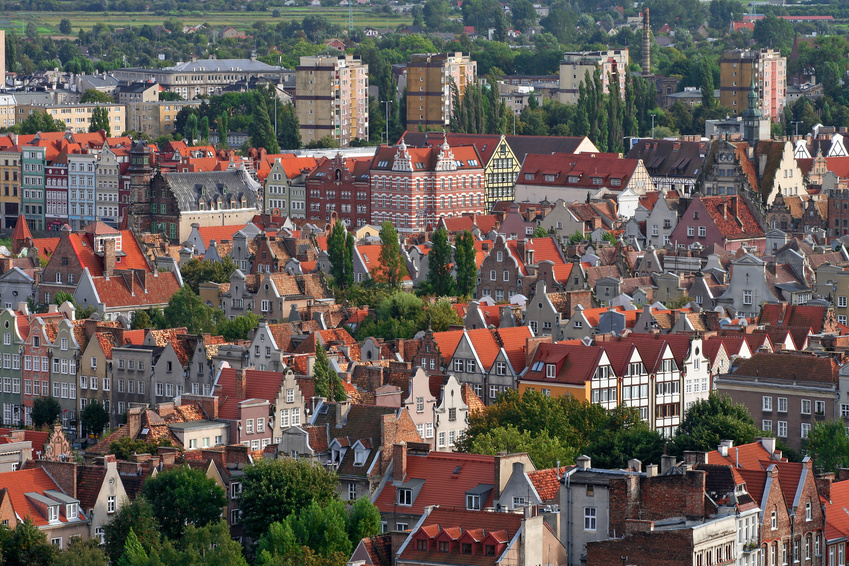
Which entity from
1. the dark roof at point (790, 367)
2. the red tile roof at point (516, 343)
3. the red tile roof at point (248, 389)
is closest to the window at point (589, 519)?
the red tile roof at point (248, 389)

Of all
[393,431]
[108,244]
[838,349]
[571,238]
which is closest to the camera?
[393,431]

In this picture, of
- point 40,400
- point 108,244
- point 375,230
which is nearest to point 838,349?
point 40,400

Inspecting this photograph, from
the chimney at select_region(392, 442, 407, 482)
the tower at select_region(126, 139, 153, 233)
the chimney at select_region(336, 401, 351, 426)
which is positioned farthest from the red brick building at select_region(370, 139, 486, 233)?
the chimney at select_region(392, 442, 407, 482)

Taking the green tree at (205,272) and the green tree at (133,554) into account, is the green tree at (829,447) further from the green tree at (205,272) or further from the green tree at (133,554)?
the green tree at (205,272)

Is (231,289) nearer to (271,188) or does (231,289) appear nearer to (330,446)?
(330,446)

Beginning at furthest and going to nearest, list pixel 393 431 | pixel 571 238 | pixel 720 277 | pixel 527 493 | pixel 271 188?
pixel 271 188
pixel 571 238
pixel 720 277
pixel 393 431
pixel 527 493

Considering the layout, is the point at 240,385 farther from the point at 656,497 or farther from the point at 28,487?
the point at 656,497

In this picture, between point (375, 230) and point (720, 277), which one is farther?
point (375, 230)

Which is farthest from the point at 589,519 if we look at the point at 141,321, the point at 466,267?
the point at 466,267

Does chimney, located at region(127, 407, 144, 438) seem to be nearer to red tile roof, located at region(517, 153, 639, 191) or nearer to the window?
the window
